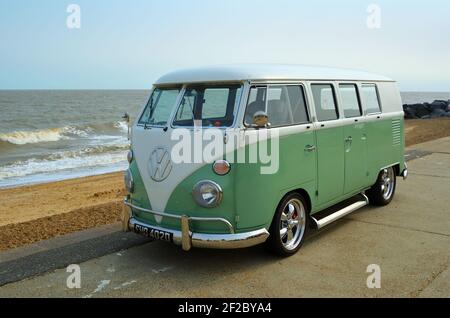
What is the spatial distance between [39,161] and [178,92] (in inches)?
605

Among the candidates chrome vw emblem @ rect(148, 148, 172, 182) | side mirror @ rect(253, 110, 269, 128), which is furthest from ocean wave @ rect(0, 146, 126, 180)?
side mirror @ rect(253, 110, 269, 128)

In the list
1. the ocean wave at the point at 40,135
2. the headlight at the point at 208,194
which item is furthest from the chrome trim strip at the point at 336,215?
the ocean wave at the point at 40,135

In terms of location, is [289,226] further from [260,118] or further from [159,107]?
[159,107]

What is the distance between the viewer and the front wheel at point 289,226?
5.06m

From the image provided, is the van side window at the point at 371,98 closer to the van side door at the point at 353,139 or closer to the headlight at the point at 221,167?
the van side door at the point at 353,139

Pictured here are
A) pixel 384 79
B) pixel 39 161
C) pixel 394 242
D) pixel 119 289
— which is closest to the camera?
pixel 119 289

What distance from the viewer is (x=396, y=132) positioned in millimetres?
7719

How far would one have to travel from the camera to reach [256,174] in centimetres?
477

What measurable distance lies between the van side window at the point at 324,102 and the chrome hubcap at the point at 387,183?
2.00 m

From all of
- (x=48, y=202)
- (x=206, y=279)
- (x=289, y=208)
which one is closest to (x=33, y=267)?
(x=206, y=279)

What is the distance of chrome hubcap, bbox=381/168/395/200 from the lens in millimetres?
7528
